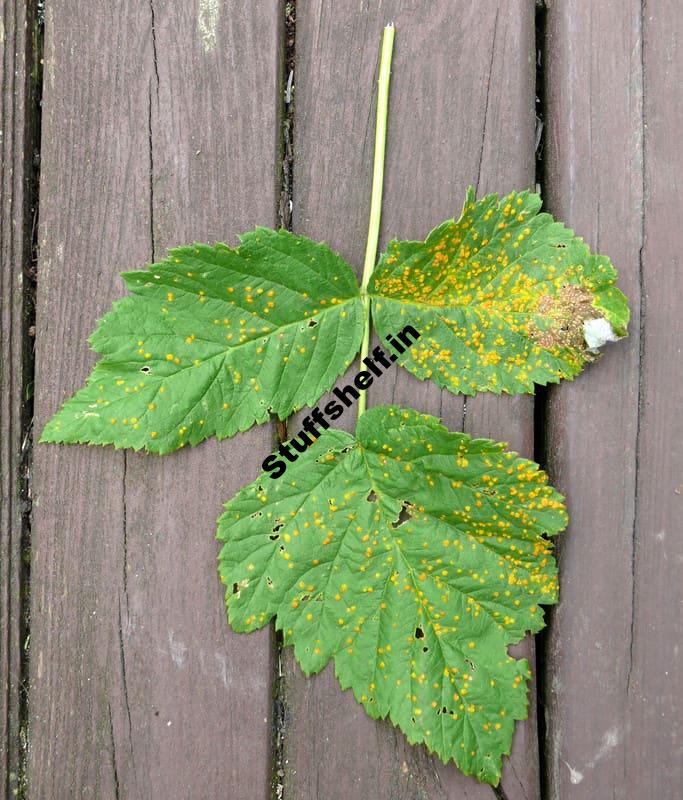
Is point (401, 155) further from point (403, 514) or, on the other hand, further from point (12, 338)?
point (12, 338)

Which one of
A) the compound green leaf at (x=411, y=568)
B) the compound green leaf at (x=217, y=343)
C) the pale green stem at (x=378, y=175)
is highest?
the pale green stem at (x=378, y=175)

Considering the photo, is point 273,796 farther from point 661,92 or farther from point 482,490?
point 661,92

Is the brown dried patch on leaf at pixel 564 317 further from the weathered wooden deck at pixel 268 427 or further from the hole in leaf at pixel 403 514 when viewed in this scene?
the hole in leaf at pixel 403 514

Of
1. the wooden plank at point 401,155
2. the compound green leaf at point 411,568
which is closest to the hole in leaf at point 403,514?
the compound green leaf at point 411,568

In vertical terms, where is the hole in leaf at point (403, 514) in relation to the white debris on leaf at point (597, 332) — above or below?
below

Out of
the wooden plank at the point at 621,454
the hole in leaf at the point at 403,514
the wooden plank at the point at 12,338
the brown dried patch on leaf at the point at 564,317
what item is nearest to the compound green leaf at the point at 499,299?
the brown dried patch on leaf at the point at 564,317

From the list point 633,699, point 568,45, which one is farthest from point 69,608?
point 568,45

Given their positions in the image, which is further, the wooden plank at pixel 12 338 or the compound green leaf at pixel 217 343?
the wooden plank at pixel 12 338

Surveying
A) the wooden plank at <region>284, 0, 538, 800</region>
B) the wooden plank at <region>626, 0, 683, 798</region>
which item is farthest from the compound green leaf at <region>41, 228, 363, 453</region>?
the wooden plank at <region>626, 0, 683, 798</region>
